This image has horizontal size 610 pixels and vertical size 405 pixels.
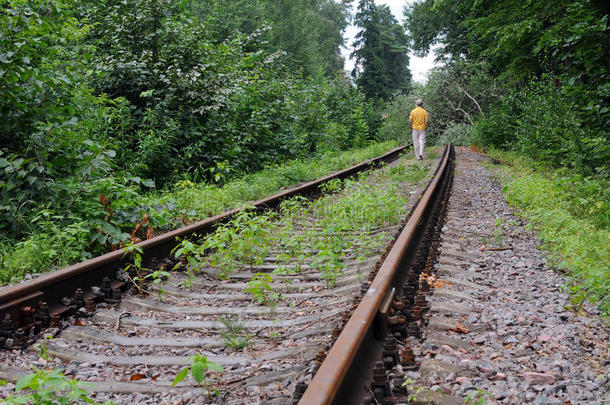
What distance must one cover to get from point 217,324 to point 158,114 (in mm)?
6550

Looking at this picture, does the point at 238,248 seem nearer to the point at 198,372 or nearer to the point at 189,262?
the point at 189,262

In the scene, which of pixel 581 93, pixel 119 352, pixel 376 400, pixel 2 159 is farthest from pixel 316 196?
pixel 376 400

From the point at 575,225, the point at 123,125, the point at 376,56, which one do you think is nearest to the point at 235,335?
the point at 575,225

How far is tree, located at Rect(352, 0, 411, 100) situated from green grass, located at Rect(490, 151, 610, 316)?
3590 centimetres

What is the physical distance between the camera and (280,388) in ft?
6.97

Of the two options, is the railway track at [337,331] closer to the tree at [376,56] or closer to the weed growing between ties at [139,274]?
the weed growing between ties at [139,274]

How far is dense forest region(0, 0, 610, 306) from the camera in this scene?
4910mm

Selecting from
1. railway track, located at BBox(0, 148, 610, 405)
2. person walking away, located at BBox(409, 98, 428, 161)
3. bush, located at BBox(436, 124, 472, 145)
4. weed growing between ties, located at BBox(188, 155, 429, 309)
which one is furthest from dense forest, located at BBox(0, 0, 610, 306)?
bush, located at BBox(436, 124, 472, 145)

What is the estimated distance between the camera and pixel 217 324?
3.04 m

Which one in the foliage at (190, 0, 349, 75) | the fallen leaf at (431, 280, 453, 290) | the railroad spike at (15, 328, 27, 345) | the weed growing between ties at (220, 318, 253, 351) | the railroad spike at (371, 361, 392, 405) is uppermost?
the foliage at (190, 0, 349, 75)

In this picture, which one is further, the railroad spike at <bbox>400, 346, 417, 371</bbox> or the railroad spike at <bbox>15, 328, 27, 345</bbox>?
the railroad spike at <bbox>15, 328, 27, 345</bbox>

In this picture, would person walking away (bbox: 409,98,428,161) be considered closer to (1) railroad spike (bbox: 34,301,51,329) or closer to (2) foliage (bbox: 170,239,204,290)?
(2) foliage (bbox: 170,239,204,290)

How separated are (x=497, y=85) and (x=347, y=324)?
2806 cm

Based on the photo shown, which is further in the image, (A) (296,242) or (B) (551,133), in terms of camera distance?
(B) (551,133)
